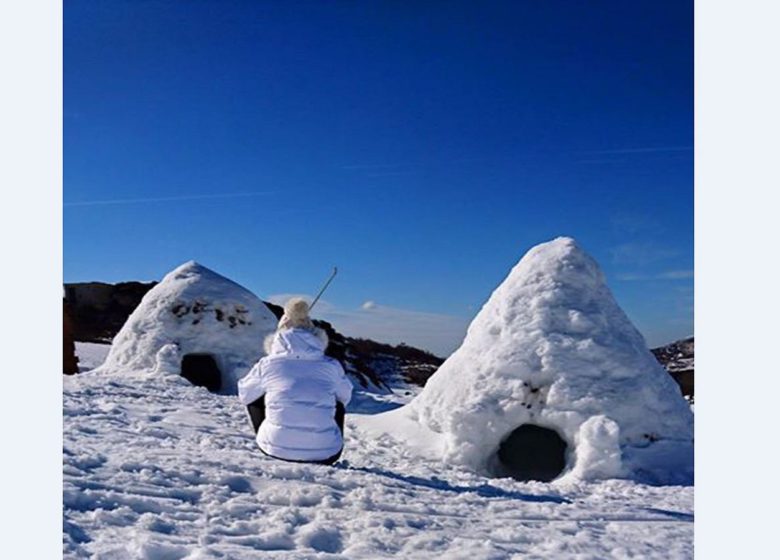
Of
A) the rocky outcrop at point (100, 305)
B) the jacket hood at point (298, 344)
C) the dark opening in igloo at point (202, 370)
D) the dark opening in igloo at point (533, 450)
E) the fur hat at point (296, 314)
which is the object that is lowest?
the dark opening in igloo at point (533, 450)

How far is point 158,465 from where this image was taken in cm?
330

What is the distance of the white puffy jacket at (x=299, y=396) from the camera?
3.50 metres

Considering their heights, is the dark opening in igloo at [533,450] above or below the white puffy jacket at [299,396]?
below

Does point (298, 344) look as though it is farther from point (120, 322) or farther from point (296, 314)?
point (120, 322)

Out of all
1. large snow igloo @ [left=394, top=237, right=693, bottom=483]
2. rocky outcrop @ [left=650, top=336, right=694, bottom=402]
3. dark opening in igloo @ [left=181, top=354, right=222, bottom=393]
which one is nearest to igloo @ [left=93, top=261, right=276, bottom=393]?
dark opening in igloo @ [left=181, top=354, right=222, bottom=393]

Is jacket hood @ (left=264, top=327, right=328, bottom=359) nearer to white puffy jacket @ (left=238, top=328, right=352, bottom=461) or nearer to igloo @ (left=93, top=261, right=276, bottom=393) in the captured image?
white puffy jacket @ (left=238, top=328, right=352, bottom=461)

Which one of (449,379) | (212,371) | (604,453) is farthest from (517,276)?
(212,371)

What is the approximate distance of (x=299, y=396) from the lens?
3.48 meters

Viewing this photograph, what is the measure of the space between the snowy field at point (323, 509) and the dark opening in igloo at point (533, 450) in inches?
34.4

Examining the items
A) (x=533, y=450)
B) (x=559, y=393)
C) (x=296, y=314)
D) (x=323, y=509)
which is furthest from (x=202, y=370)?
(x=323, y=509)

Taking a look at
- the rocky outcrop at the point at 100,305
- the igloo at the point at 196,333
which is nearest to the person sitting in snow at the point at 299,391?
the igloo at the point at 196,333

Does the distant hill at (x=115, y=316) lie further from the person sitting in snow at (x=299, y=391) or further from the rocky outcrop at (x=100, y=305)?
the person sitting in snow at (x=299, y=391)

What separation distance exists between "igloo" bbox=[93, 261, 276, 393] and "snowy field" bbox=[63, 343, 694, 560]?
4.15 metres
